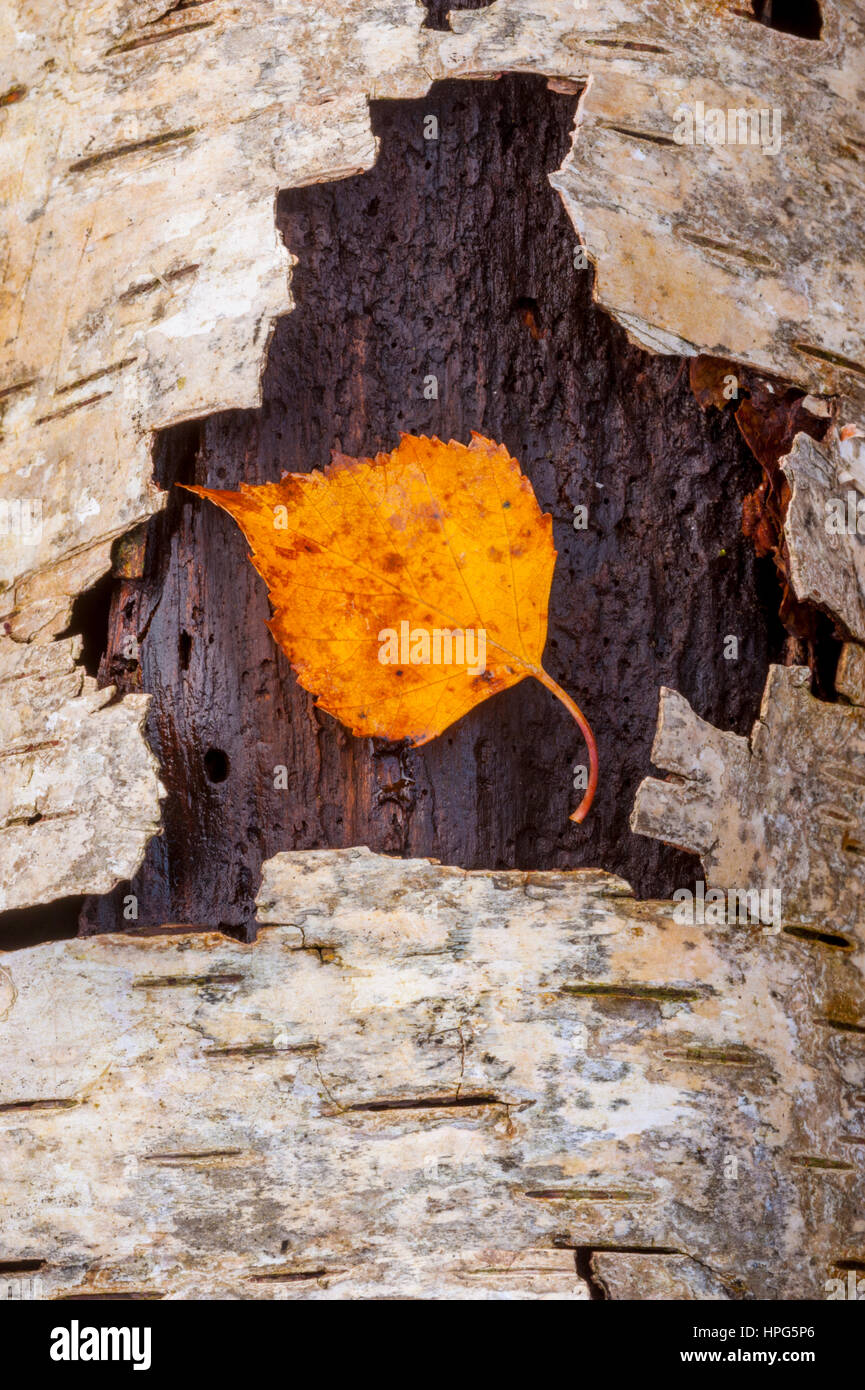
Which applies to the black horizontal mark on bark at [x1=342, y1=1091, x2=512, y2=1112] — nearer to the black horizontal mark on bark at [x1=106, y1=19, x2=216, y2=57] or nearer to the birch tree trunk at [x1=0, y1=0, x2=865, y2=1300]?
the birch tree trunk at [x1=0, y1=0, x2=865, y2=1300]

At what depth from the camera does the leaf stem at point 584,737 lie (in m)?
1.78

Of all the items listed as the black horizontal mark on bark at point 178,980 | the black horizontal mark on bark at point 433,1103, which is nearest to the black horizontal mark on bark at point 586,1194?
the black horizontal mark on bark at point 433,1103

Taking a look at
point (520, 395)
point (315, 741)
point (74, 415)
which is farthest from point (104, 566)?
point (520, 395)

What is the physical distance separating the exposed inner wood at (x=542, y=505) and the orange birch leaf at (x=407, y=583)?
75 mm

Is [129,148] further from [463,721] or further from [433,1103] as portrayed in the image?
[433,1103]

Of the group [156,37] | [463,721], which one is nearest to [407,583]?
[463,721]

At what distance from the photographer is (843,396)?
191cm

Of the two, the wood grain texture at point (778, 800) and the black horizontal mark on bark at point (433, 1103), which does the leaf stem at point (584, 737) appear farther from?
the black horizontal mark on bark at point (433, 1103)

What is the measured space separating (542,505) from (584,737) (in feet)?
1.31

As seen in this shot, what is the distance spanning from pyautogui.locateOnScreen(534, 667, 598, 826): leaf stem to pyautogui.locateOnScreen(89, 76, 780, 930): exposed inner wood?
3 centimetres

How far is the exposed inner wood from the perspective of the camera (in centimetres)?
182

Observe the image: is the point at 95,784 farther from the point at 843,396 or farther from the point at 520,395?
the point at 843,396

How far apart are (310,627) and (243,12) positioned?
113cm

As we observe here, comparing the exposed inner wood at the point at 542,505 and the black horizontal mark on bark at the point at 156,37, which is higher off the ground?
the black horizontal mark on bark at the point at 156,37
